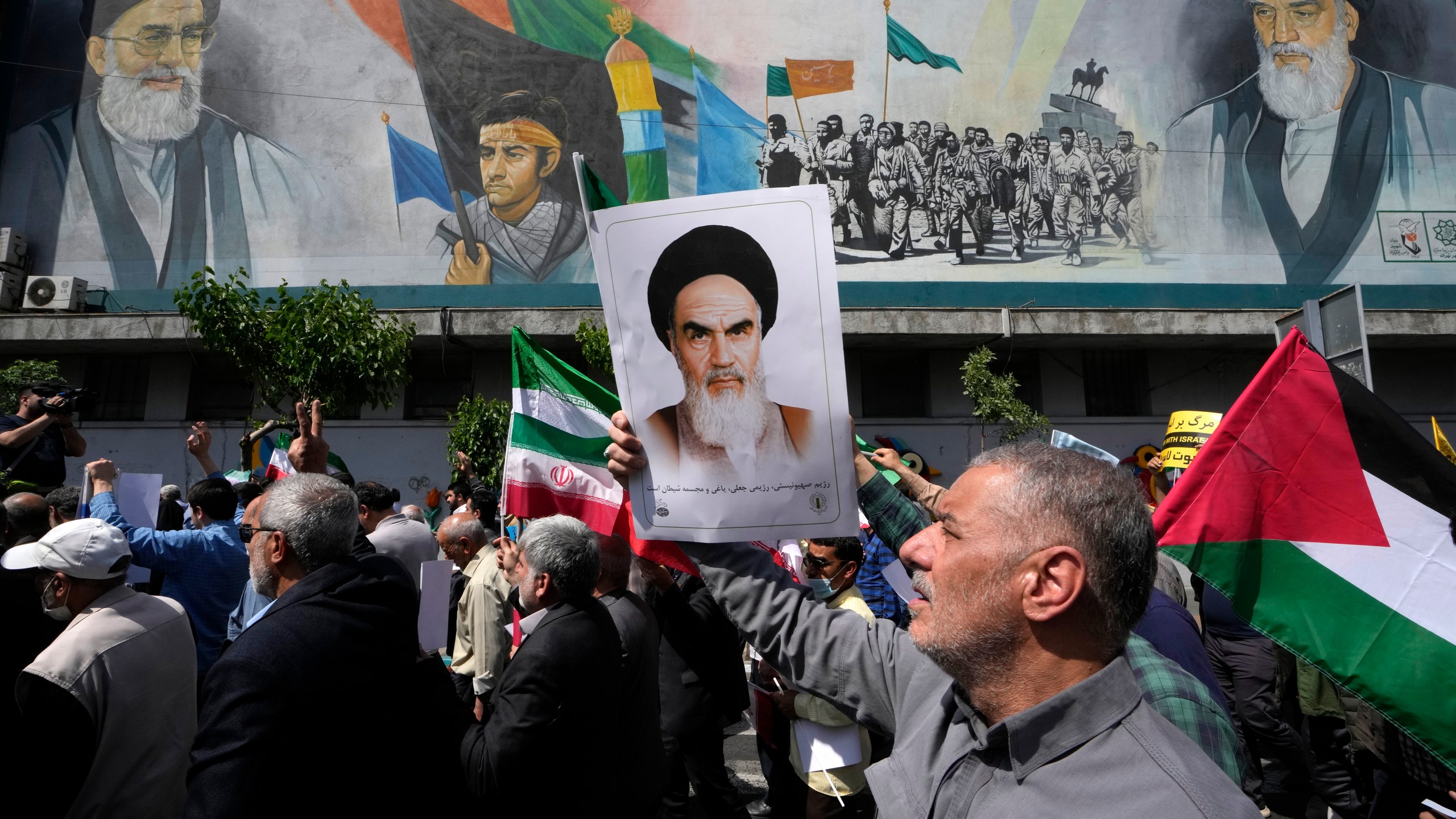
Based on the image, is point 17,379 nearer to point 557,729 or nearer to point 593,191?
point 557,729

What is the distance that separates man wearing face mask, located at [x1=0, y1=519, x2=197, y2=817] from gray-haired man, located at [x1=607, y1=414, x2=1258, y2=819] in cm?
278

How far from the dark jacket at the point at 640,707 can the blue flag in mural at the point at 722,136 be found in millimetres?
17831

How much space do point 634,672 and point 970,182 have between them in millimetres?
19506

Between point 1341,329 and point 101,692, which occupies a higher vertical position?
point 1341,329

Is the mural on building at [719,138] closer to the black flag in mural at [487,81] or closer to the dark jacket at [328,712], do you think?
the black flag in mural at [487,81]

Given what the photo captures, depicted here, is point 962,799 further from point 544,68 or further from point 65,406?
point 544,68

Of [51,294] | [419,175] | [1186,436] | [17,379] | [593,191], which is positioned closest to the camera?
[593,191]

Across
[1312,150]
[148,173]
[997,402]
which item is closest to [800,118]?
[997,402]

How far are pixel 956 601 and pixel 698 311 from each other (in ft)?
3.24

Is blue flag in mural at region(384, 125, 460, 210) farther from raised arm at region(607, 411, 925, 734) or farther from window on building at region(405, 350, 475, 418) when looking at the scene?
raised arm at region(607, 411, 925, 734)

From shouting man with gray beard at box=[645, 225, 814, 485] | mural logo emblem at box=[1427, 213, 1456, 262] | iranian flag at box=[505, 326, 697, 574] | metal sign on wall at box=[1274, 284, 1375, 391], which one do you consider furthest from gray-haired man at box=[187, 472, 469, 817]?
mural logo emblem at box=[1427, 213, 1456, 262]

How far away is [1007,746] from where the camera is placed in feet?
4.61

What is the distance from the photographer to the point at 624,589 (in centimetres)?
414

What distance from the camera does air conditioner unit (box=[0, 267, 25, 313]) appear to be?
1914 centimetres
